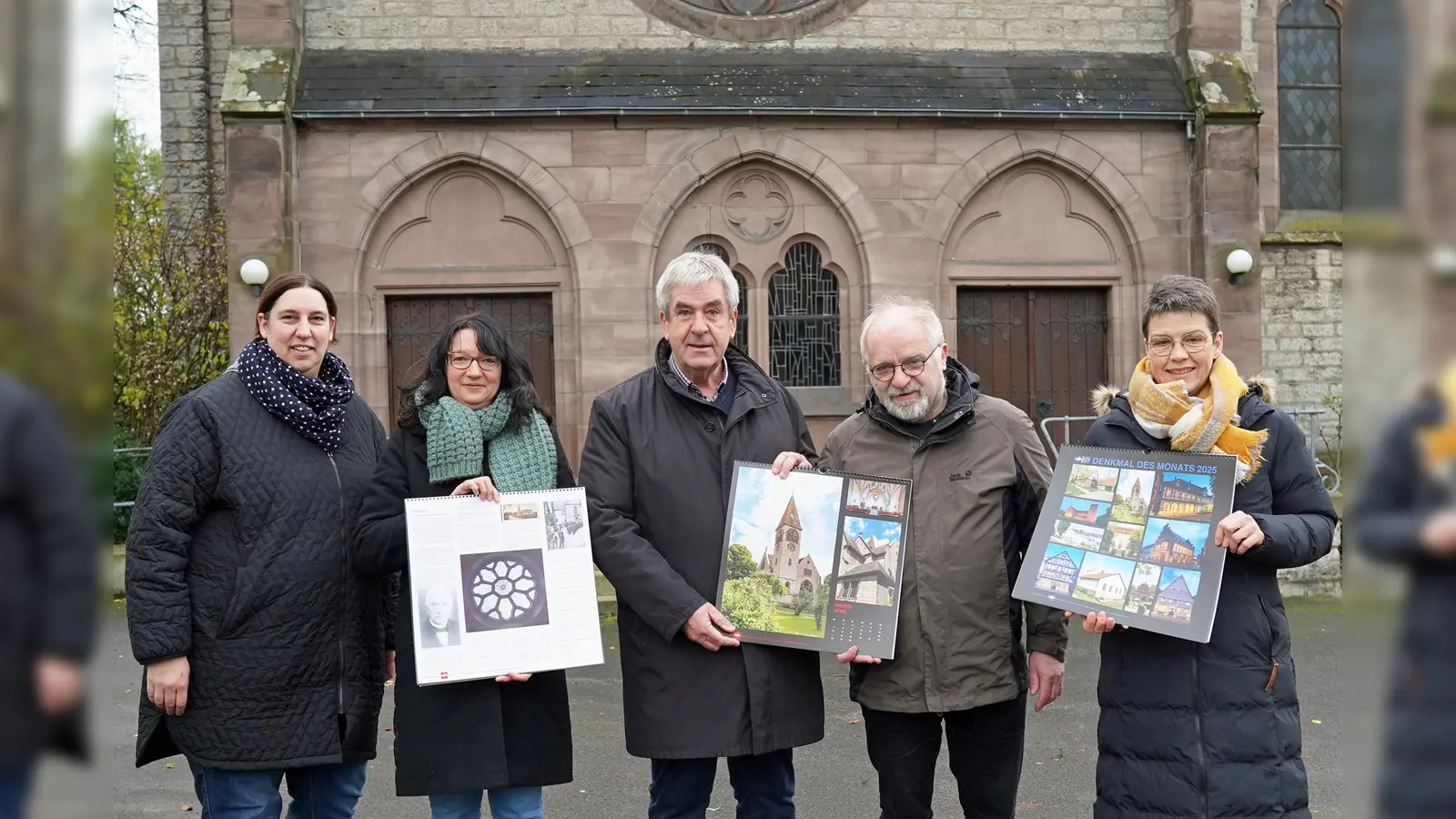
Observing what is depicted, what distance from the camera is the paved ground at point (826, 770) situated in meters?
5.60

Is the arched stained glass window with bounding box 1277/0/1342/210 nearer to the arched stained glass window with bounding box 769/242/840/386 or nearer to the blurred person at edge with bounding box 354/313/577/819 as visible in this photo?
the arched stained glass window with bounding box 769/242/840/386

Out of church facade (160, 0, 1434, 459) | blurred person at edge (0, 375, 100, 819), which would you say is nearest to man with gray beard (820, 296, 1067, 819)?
blurred person at edge (0, 375, 100, 819)

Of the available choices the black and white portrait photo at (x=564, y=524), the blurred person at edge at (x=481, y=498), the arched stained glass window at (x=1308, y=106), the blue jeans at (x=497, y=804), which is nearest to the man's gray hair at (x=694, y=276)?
the blurred person at edge at (x=481, y=498)

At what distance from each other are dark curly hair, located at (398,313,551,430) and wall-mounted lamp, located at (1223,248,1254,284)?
10.6 meters

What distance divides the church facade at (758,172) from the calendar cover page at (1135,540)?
931 cm

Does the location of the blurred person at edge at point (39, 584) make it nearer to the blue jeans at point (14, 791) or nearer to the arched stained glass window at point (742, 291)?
the blue jeans at point (14, 791)

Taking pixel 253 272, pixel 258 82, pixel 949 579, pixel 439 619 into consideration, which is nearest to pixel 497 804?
pixel 439 619

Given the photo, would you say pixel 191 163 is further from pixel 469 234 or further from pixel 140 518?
pixel 140 518

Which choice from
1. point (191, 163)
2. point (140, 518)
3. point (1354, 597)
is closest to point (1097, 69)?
point (191, 163)

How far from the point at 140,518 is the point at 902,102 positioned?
33.5ft

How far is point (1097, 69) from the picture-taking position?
523 inches

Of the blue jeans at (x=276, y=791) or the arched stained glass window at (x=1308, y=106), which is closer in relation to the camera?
the blue jeans at (x=276, y=791)

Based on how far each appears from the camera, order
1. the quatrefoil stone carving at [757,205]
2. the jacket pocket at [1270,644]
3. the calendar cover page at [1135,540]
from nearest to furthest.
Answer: the calendar cover page at [1135,540], the jacket pocket at [1270,644], the quatrefoil stone carving at [757,205]

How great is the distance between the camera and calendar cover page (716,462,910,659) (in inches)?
142
